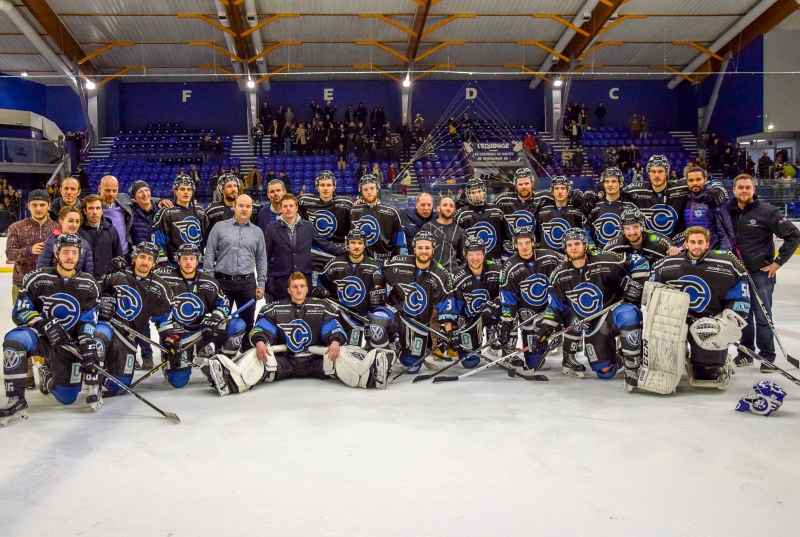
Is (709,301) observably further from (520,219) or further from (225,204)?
(225,204)

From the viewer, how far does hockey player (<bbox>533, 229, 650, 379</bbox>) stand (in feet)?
16.8

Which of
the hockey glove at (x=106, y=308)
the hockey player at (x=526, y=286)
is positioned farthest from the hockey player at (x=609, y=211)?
the hockey glove at (x=106, y=308)

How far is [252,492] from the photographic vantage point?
2998 millimetres

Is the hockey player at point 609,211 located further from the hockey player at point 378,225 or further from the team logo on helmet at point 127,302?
the team logo on helmet at point 127,302

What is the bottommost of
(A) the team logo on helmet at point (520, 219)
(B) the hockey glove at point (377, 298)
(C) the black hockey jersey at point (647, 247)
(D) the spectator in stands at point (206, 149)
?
(B) the hockey glove at point (377, 298)

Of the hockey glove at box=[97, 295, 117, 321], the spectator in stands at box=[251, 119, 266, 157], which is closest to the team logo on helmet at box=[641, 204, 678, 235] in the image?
the hockey glove at box=[97, 295, 117, 321]

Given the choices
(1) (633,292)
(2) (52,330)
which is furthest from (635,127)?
(2) (52,330)

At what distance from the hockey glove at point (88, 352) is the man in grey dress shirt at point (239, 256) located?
1300mm

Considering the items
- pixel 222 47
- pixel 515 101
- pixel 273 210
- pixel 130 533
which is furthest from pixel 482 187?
pixel 515 101

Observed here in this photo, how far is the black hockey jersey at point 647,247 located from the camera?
18.0 feet

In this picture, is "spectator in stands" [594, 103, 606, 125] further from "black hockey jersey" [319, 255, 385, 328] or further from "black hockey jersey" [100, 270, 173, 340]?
"black hockey jersey" [100, 270, 173, 340]

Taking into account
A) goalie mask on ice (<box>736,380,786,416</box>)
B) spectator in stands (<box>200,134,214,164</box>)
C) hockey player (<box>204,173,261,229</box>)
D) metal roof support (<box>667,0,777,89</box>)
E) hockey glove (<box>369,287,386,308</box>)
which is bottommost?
goalie mask on ice (<box>736,380,786,416</box>)

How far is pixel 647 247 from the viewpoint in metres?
5.51

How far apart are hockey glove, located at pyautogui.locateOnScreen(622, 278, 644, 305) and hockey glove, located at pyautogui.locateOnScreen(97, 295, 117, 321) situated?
387cm
